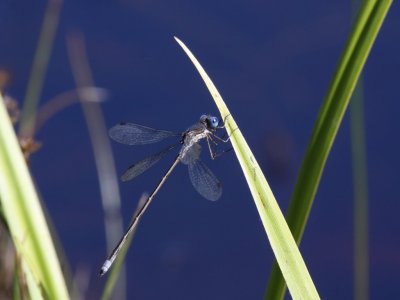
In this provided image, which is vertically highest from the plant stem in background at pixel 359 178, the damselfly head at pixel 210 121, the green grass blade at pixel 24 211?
the green grass blade at pixel 24 211

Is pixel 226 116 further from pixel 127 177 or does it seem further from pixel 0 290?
pixel 0 290

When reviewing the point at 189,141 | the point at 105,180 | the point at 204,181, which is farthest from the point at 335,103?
the point at 105,180

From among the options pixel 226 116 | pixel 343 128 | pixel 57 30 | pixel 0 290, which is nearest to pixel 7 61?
pixel 57 30

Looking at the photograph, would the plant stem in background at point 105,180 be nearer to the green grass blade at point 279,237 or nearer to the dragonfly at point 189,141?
the dragonfly at point 189,141

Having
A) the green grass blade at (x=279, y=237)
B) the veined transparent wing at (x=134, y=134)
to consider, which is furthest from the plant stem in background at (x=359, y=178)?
the veined transparent wing at (x=134, y=134)

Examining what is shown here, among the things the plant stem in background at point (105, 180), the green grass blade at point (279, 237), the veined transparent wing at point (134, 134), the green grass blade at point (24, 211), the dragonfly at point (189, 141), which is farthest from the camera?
the plant stem in background at point (105, 180)

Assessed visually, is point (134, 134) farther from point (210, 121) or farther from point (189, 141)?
point (210, 121)

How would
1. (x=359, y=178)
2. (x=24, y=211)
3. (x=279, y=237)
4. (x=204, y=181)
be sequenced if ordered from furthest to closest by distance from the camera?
(x=204, y=181), (x=359, y=178), (x=279, y=237), (x=24, y=211)
